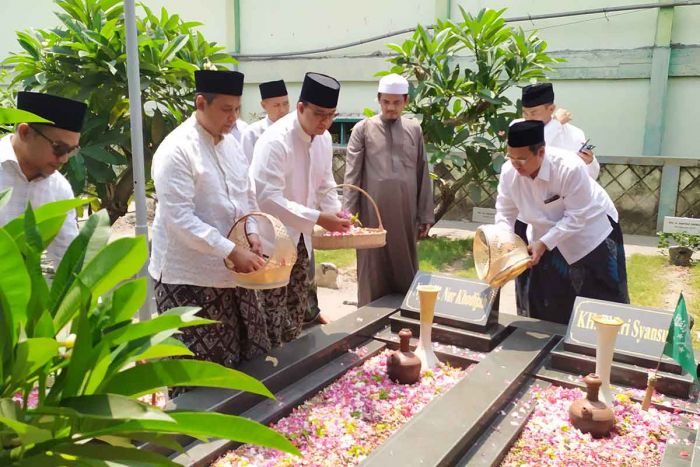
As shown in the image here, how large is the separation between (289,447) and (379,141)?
11.1 feet

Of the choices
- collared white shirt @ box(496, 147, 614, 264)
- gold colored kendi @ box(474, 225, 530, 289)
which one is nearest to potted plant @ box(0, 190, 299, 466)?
gold colored kendi @ box(474, 225, 530, 289)

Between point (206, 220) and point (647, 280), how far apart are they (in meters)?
4.44

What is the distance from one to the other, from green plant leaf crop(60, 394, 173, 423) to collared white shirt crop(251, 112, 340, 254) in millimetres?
2147

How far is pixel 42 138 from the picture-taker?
1.95m

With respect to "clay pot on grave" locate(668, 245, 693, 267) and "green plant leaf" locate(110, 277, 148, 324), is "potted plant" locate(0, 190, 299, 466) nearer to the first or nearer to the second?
"green plant leaf" locate(110, 277, 148, 324)

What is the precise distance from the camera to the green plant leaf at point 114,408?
71cm

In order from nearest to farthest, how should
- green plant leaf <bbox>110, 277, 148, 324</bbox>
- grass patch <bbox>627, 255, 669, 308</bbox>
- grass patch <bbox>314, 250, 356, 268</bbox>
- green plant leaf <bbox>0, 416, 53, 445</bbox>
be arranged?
green plant leaf <bbox>0, 416, 53, 445</bbox> → green plant leaf <bbox>110, 277, 148, 324</bbox> → grass patch <bbox>627, 255, 669, 308</bbox> → grass patch <bbox>314, 250, 356, 268</bbox>

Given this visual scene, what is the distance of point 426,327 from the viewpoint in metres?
2.63

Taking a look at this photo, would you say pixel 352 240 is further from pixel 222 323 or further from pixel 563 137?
pixel 563 137

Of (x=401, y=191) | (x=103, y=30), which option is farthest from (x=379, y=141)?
(x=103, y=30)

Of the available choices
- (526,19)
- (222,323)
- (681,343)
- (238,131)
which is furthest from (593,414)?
(526,19)

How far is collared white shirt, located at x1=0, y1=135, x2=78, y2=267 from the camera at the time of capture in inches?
77.7

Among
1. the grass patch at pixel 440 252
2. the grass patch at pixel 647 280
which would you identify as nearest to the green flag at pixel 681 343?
the grass patch at pixel 647 280

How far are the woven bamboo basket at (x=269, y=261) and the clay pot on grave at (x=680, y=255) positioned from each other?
489 cm
